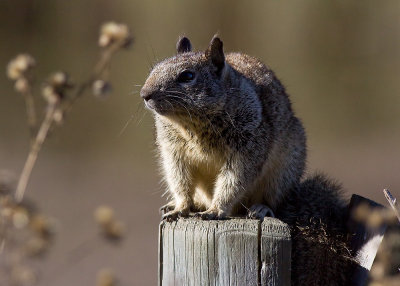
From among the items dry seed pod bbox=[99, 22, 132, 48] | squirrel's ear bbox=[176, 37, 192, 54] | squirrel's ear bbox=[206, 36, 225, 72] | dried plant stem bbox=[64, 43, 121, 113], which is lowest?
dried plant stem bbox=[64, 43, 121, 113]

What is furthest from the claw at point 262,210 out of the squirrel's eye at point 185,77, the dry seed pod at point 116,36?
the dry seed pod at point 116,36

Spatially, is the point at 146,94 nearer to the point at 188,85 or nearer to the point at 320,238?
the point at 188,85

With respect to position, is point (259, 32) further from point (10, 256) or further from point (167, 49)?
point (10, 256)

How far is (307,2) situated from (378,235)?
1064 cm

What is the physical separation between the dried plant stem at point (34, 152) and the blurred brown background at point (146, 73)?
7.04 metres

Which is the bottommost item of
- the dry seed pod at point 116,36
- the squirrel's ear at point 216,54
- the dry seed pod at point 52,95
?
the dry seed pod at point 52,95

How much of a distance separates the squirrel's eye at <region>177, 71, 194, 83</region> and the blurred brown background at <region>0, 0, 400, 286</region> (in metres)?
5.18

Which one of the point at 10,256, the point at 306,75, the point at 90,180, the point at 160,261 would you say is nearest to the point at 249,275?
the point at 160,261

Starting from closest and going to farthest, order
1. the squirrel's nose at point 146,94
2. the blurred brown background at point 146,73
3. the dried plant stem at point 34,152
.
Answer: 1. the dried plant stem at point 34,152
2. the squirrel's nose at point 146,94
3. the blurred brown background at point 146,73

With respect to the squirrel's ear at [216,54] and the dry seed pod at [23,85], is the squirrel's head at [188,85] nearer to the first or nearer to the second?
the squirrel's ear at [216,54]

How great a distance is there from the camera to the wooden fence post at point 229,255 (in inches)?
114

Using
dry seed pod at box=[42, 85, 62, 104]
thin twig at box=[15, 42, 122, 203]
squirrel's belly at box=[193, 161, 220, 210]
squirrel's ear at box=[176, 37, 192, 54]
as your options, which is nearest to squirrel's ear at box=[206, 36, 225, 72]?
squirrel's ear at box=[176, 37, 192, 54]

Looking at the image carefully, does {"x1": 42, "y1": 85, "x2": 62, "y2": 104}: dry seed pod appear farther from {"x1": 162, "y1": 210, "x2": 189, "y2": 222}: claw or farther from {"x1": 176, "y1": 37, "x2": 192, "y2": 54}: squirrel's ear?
{"x1": 176, "y1": 37, "x2": 192, "y2": 54}: squirrel's ear

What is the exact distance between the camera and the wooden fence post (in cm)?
290
